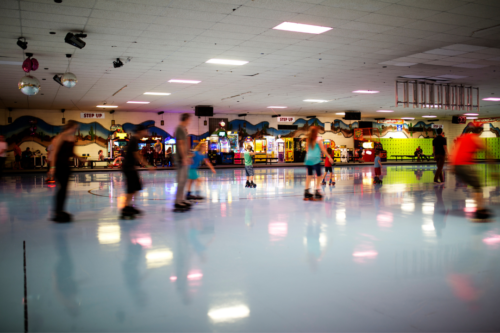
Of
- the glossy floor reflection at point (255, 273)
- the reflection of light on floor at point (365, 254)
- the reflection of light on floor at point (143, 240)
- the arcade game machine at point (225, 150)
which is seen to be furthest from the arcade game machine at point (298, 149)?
the reflection of light on floor at point (365, 254)

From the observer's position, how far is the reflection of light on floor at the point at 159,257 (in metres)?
2.99

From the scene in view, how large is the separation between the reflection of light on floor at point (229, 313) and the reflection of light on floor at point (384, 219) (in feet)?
9.15

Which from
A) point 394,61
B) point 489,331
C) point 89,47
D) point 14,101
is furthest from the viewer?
point 14,101

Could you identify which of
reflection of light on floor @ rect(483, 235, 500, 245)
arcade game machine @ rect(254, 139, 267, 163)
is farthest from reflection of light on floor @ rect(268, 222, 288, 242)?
arcade game machine @ rect(254, 139, 267, 163)

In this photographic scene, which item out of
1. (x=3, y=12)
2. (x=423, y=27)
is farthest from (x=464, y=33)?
(x=3, y=12)

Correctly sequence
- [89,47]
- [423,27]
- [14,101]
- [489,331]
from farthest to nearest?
[14,101] < [89,47] < [423,27] < [489,331]

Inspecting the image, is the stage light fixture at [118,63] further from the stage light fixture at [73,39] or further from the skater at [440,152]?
the skater at [440,152]

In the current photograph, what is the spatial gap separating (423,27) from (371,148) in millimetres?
21553

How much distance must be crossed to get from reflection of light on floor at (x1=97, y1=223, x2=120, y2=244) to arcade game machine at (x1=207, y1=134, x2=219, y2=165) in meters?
19.6

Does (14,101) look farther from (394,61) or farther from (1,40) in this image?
(394,61)

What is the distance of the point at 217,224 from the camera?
4.66 meters

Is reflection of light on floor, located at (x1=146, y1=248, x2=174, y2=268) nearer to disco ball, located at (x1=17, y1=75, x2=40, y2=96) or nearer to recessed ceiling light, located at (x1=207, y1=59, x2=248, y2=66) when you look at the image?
disco ball, located at (x1=17, y1=75, x2=40, y2=96)

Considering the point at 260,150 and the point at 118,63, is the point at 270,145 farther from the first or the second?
the point at 118,63

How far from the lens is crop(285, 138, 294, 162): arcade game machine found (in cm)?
2700
